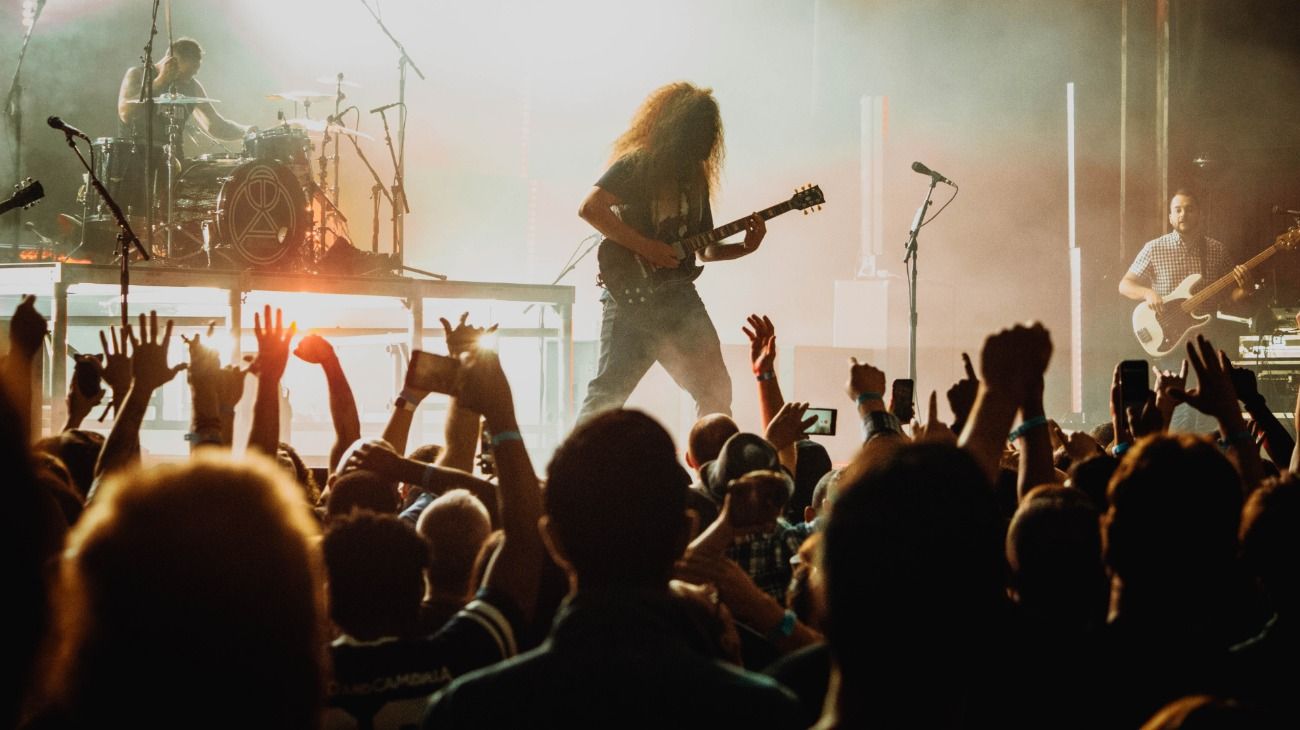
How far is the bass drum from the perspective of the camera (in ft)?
31.4

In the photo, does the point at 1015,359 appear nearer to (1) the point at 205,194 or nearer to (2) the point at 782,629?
(2) the point at 782,629

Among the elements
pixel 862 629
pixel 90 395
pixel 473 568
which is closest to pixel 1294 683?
pixel 862 629

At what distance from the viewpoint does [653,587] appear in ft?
5.38

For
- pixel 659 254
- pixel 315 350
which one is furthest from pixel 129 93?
pixel 315 350

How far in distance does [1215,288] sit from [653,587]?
→ 1078 centimetres

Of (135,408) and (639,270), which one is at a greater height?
(639,270)

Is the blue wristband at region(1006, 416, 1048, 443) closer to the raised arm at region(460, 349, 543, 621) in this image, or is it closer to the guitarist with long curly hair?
the raised arm at region(460, 349, 543, 621)

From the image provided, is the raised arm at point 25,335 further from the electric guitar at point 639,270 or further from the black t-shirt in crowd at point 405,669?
the electric guitar at point 639,270

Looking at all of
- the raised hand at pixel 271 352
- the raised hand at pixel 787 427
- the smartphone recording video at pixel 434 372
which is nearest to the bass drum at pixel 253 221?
the raised hand at pixel 271 352

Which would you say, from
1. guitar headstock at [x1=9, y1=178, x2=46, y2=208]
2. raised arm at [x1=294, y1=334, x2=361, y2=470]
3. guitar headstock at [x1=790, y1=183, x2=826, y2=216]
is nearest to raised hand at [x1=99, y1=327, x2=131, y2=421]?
raised arm at [x1=294, y1=334, x2=361, y2=470]

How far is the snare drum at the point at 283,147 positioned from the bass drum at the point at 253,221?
22 cm

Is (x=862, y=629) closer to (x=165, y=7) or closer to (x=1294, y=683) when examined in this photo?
(x=1294, y=683)

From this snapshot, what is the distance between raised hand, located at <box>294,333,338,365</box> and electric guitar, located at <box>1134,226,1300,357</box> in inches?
357

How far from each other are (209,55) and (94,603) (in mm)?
14710
